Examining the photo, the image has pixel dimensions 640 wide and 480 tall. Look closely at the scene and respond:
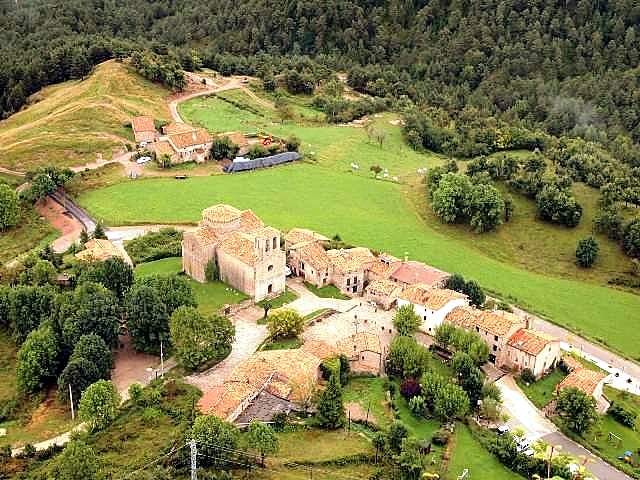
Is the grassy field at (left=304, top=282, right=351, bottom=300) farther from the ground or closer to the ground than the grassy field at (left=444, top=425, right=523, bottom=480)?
closer to the ground

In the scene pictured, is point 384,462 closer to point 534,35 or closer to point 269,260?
point 269,260

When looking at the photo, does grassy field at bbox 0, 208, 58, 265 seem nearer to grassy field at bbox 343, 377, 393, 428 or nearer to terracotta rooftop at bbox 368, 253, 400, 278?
terracotta rooftop at bbox 368, 253, 400, 278

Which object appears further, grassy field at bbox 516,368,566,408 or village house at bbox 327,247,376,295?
village house at bbox 327,247,376,295

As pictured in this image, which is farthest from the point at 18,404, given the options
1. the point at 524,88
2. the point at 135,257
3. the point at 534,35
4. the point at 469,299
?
the point at 534,35

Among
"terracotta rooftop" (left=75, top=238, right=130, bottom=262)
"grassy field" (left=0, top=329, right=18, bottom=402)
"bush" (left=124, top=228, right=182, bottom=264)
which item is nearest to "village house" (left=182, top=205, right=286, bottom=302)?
"bush" (left=124, top=228, right=182, bottom=264)

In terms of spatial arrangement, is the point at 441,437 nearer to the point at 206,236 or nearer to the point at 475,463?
the point at 475,463
